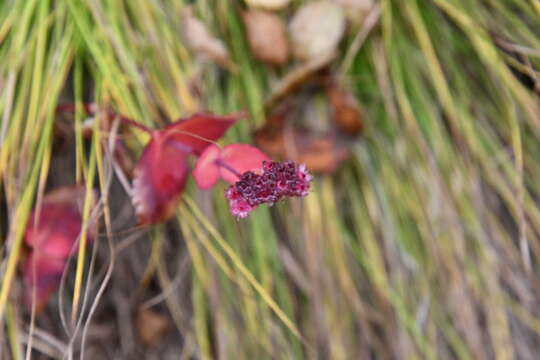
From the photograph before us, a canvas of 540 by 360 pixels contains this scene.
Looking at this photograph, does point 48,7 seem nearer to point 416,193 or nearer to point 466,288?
point 416,193

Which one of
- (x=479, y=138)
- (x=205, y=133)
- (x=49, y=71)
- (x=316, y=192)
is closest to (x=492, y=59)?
(x=479, y=138)

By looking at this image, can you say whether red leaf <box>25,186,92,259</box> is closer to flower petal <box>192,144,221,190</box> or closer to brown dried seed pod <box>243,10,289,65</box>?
flower petal <box>192,144,221,190</box>

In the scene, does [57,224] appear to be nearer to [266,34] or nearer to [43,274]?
[43,274]

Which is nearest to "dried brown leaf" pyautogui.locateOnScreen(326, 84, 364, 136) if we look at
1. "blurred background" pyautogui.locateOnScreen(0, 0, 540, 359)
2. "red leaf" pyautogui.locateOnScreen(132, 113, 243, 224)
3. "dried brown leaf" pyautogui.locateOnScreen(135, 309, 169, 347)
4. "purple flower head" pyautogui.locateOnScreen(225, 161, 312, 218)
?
"blurred background" pyautogui.locateOnScreen(0, 0, 540, 359)

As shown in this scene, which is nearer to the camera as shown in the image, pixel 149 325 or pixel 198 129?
pixel 198 129

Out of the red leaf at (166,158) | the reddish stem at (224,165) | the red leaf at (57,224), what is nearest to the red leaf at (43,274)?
the red leaf at (57,224)

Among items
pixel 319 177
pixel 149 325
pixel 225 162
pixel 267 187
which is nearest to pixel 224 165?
pixel 225 162

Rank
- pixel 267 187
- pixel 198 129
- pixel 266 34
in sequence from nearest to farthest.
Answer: pixel 267 187
pixel 198 129
pixel 266 34
